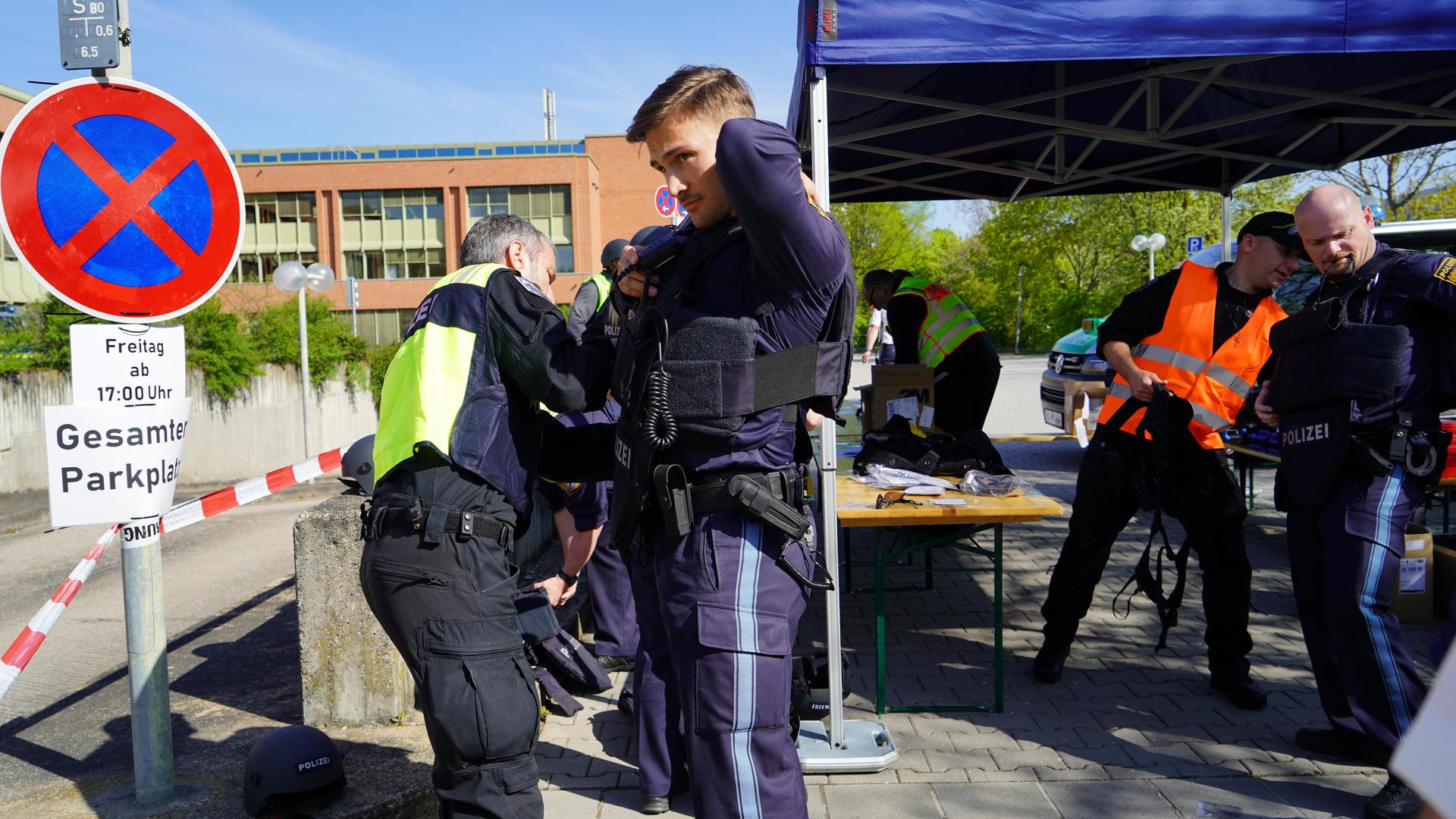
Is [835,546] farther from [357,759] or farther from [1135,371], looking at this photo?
[357,759]

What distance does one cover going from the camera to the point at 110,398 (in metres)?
3.12

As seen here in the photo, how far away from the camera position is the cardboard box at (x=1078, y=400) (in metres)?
12.1

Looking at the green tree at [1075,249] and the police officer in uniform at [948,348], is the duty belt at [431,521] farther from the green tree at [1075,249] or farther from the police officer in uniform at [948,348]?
the green tree at [1075,249]

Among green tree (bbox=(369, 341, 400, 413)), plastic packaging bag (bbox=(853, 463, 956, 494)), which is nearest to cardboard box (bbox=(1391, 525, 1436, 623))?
plastic packaging bag (bbox=(853, 463, 956, 494))

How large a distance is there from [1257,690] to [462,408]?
3.58 metres

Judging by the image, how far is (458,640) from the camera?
2605mm

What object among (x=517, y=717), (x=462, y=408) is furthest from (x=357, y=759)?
(x=462, y=408)

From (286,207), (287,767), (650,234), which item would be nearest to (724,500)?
(650,234)

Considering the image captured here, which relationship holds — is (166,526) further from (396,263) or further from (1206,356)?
(396,263)

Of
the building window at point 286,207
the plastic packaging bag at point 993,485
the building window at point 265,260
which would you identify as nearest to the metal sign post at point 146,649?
the plastic packaging bag at point 993,485

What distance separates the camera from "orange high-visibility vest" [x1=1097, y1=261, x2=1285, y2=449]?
13.8 ft

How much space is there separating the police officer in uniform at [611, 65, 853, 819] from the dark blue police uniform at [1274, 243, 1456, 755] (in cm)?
228

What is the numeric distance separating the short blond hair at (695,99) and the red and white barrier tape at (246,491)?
3.55 metres

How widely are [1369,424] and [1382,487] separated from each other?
222 mm
